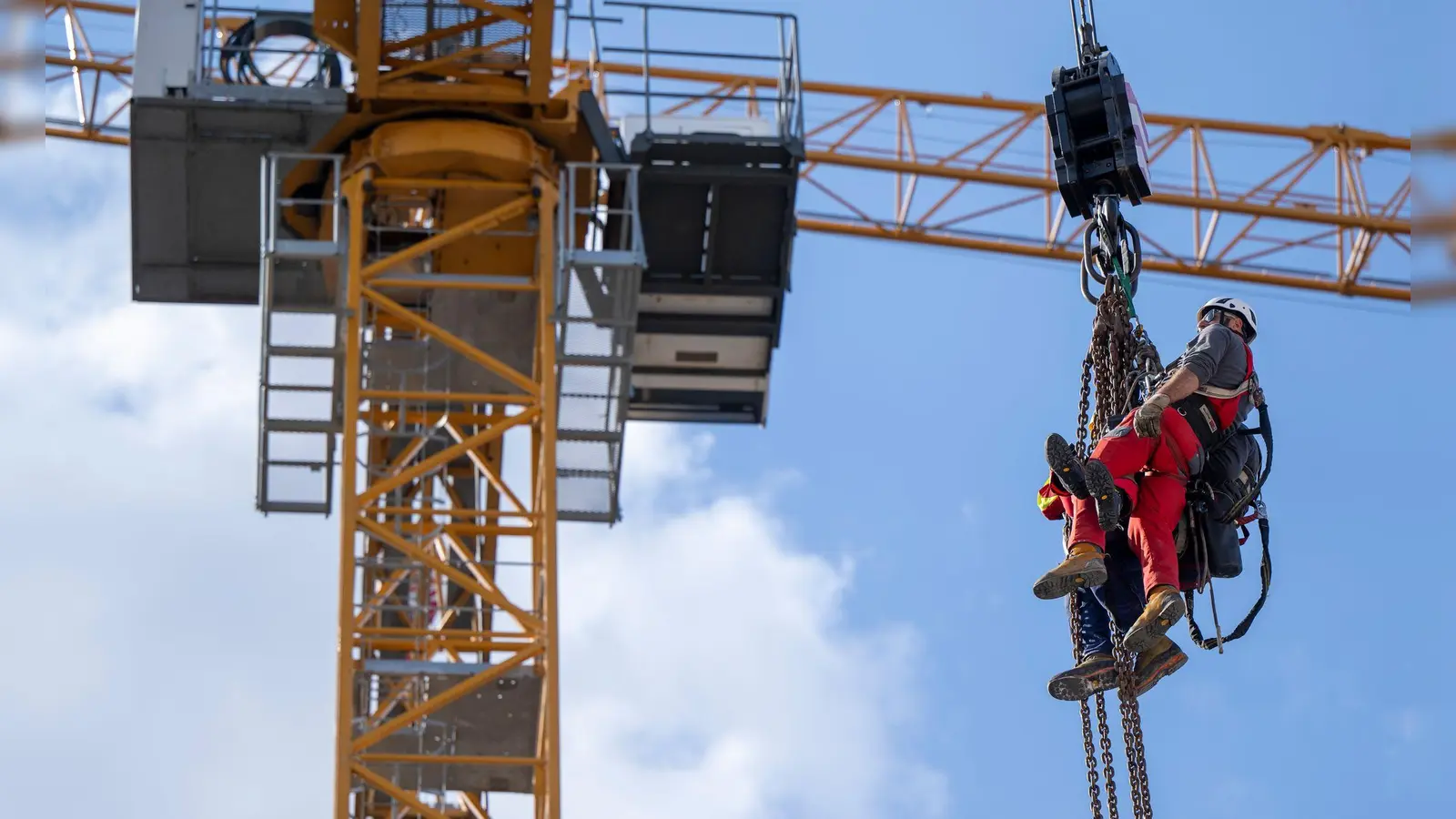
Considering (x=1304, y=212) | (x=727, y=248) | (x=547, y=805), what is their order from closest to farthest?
(x=547, y=805), (x=727, y=248), (x=1304, y=212)

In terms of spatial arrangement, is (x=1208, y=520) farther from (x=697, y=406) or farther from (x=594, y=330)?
(x=697, y=406)

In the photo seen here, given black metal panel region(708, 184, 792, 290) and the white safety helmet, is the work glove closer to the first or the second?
the white safety helmet

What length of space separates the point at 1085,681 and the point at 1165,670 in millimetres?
503

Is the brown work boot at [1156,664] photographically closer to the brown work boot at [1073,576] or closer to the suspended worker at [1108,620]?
the suspended worker at [1108,620]

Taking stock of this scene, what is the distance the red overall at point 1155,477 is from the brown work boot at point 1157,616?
0.13 meters

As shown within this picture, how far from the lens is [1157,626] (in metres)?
18.2

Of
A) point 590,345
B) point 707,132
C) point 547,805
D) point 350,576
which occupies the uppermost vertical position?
point 707,132

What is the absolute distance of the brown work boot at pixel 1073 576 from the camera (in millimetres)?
18016

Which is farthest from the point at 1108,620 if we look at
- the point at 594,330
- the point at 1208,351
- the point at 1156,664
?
the point at 594,330

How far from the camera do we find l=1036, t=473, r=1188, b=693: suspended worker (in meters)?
18.5

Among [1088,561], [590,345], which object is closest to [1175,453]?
[1088,561]

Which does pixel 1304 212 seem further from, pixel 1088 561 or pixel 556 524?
pixel 1088 561

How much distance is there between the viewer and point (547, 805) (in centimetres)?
2588

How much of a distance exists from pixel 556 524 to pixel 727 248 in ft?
16.9
